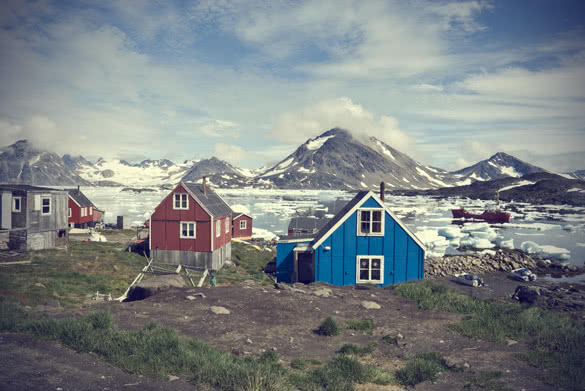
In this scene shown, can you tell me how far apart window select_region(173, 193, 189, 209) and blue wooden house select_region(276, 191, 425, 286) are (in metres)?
13.8

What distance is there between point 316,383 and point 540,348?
8107 mm

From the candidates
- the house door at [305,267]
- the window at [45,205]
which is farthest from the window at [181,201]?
the house door at [305,267]

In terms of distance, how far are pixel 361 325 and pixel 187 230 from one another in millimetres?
22388

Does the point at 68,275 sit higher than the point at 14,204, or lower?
lower

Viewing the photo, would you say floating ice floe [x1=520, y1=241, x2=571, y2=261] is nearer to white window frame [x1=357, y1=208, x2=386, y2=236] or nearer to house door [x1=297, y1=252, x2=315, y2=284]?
white window frame [x1=357, y1=208, x2=386, y2=236]

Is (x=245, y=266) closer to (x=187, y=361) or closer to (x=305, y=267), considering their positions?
(x=305, y=267)

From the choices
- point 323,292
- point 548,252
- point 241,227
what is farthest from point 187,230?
point 548,252

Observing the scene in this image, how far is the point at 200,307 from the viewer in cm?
1702

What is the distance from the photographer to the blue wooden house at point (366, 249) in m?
24.8

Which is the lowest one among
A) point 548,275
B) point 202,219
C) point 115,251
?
point 548,275

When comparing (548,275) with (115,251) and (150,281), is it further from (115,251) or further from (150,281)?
(115,251)

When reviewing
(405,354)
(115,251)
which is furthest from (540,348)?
(115,251)

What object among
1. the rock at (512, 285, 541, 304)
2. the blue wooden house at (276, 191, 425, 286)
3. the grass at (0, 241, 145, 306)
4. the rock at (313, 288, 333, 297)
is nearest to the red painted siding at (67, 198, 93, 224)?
the grass at (0, 241, 145, 306)

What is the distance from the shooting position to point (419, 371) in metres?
10.7
